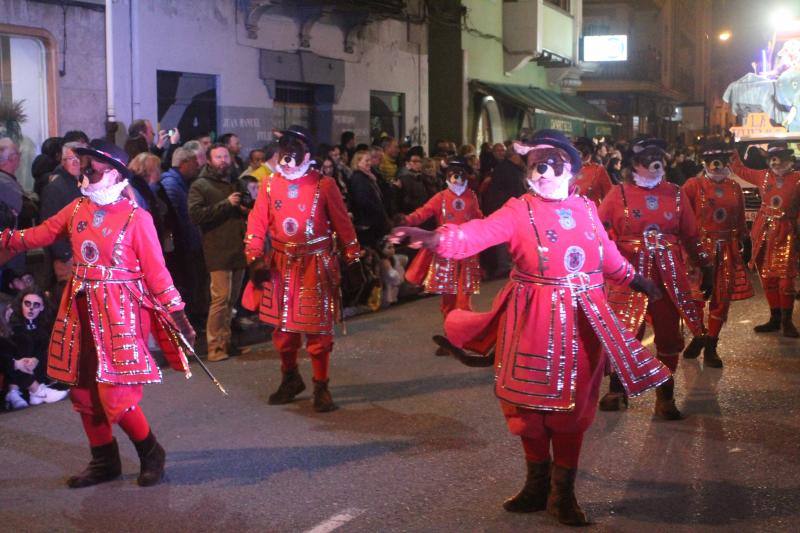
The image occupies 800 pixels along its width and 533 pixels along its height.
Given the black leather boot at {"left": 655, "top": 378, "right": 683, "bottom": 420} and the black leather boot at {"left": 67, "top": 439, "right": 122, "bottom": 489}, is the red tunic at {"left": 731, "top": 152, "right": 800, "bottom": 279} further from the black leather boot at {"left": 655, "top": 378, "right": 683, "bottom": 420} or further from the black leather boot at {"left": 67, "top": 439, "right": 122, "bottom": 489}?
the black leather boot at {"left": 67, "top": 439, "right": 122, "bottom": 489}

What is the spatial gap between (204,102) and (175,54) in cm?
101

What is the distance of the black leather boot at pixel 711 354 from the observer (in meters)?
9.58

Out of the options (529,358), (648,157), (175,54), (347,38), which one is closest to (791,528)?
(529,358)

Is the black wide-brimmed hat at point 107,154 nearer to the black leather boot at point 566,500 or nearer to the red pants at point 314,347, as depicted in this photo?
the red pants at point 314,347

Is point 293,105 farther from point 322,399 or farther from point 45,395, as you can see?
point 322,399

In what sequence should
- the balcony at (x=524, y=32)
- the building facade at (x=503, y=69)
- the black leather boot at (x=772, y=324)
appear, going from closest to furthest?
the black leather boot at (x=772, y=324)
the building facade at (x=503, y=69)
the balcony at (x=524, y=32)

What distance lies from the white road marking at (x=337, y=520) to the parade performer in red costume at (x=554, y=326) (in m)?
0.88

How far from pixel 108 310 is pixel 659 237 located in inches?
150

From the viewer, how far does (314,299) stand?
25.6 ft

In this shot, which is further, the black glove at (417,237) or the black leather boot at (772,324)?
the black leather boot at (772,324)

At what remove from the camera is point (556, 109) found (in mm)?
28109

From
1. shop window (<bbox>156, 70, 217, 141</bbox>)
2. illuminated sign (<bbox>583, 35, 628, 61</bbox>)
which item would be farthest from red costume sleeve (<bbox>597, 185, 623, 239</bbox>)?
illuminated sign (<bbox>583, 35, 628, 61</bbox>)

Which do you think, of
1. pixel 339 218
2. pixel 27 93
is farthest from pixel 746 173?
pixel 27 93

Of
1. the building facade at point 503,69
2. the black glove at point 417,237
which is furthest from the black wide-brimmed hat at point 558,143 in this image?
the building facade at point 503,69
